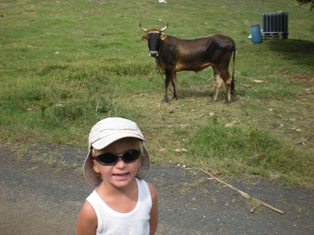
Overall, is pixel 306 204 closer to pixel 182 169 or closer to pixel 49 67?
pixel 182 169

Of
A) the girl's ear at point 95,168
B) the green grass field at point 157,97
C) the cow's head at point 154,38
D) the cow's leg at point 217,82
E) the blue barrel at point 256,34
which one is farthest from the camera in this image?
the blue barrel at point 256,34

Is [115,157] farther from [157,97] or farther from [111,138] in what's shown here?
[157,97]

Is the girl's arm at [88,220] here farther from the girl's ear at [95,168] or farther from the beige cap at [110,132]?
the beige cap at [110,132]

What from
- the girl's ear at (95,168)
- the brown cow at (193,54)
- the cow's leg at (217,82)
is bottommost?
the cow's leg at (217,82)

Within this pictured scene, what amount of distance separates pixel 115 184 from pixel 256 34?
1651cm

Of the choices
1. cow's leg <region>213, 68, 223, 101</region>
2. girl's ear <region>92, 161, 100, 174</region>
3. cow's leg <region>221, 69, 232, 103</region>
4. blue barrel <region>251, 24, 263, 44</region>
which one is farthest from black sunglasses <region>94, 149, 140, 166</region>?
blue barrel <region>251, 24, 263, 44</region>

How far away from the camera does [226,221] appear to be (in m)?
4.68

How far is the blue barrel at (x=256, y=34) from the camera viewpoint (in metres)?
18.0

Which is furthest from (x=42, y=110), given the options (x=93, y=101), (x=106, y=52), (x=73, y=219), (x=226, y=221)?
(x=106, y=52)

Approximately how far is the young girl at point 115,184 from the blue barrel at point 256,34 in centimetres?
1625

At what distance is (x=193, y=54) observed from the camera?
385 inches

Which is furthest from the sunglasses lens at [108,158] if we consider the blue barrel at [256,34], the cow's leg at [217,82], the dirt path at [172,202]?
the blue barrel at [256,34]

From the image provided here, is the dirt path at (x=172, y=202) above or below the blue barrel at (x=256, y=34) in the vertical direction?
above

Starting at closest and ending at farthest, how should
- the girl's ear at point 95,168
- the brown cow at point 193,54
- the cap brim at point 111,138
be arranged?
the cap brim at point 111,138, the girl's ear at point 95,168, the brown cow at point 193,54
